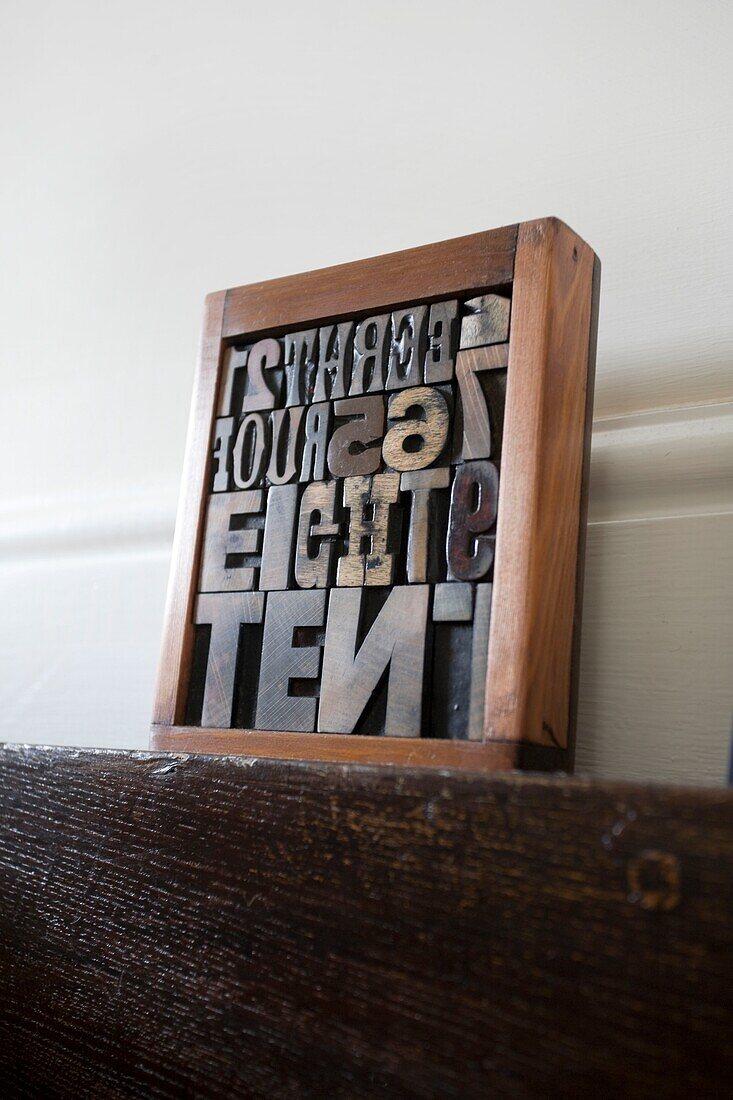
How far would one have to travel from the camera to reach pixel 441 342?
421 millimetres

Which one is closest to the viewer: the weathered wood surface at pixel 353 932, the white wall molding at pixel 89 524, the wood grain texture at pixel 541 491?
the weathered wood surface at pixel 353 932

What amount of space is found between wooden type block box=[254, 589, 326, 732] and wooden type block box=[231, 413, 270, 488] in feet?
0.22

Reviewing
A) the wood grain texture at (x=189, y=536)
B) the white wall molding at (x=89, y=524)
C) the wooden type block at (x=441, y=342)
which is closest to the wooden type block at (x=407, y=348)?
the wooden type block at (x=441, y=342)

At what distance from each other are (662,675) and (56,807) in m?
0.25

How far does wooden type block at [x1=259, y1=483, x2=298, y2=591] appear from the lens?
434 millimetres

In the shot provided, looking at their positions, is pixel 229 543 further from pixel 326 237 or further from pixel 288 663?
pixel 326 237

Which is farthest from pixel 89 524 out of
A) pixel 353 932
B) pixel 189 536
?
pixel 353 932

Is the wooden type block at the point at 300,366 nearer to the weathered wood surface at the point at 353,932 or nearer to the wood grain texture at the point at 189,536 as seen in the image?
the wood grain texture at the point at 189,536

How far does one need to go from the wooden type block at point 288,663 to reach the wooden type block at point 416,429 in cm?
7

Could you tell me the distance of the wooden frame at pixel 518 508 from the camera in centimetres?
35

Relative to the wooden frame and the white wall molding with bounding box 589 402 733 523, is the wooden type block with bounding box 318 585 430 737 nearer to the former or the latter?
the wooden frame

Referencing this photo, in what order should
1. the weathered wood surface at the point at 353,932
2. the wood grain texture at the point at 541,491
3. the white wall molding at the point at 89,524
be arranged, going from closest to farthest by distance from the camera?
the weathered wood surface at the point at 353,932
the wood grain texture at the point at 541,491
the white wall molding at the point at 89,524

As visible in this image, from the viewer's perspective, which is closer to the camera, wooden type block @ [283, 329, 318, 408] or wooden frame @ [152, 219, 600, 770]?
wooden frame @ [152, 219, 600, 770]

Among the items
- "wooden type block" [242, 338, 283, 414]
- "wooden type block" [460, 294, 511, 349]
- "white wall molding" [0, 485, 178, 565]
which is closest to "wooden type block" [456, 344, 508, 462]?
"wooden type block" [460, 294, 511, 349]
